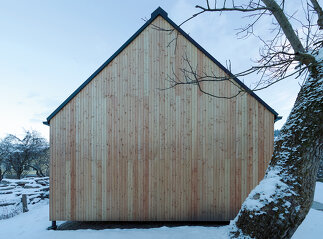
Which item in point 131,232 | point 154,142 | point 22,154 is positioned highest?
point 154,142

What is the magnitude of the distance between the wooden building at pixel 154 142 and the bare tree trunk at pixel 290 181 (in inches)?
122

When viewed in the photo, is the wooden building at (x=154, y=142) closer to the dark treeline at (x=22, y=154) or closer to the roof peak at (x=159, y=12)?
the roof peak at (x=159, y=12)

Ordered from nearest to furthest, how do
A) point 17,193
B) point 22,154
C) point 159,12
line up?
point 159,12 → point 17,193 → point 22,154

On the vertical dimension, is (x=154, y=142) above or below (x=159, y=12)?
below

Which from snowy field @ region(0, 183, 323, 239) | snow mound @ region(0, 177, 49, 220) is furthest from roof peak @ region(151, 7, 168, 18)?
snow mound @ region(0, 177, 49, 220)

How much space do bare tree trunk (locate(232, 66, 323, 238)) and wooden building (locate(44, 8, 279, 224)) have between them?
3.10 m

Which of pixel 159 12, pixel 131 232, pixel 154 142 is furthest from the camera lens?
pixel 159 12

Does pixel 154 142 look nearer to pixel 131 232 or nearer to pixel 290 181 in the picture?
pixel 131 232

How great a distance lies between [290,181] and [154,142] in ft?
11.8

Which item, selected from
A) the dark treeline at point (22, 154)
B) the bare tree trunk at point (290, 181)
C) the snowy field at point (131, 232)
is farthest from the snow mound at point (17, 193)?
the bare tree trunk at point (290, 181)

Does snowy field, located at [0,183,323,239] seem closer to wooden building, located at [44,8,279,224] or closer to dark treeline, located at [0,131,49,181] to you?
wooden building, located at [44,8,279,224]

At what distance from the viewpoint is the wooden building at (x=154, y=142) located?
16.2ft

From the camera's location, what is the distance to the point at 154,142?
505 cm

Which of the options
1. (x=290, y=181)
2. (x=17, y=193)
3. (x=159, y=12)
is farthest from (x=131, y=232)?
(x=17, y=193)
